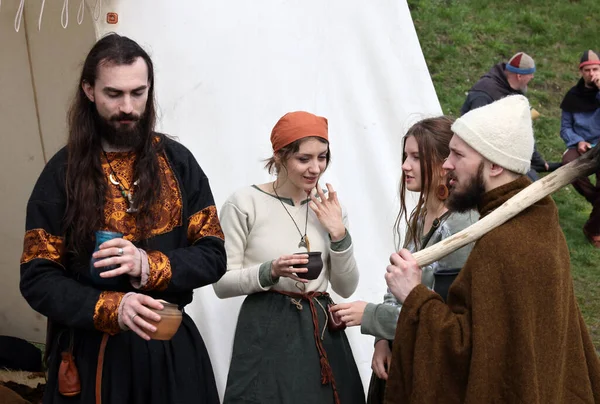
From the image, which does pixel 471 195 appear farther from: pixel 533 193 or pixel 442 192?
pixel 442 192

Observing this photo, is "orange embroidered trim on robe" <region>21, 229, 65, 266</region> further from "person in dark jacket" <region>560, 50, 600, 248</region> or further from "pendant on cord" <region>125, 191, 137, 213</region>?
"person in dark jacket" <region>560, 50, 600, 248</region>

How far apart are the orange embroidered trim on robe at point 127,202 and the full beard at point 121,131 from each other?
0.13ft

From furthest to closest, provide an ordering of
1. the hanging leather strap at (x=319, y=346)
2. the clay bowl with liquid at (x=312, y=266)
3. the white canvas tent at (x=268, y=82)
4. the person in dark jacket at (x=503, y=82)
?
the person in dark jacket at (x=503, y=82), the white canvas tent at (x=268, y=82), the hanging leather strap at (x=319, y=346), the clay bowl with liquid at (x=312, y=266)

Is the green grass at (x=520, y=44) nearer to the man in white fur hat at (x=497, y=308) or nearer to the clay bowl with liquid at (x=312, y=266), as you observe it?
the clay bowl with liquid at (x=312, y=266)

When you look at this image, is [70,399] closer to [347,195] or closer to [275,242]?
[275,242]

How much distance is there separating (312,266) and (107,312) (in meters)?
0.74

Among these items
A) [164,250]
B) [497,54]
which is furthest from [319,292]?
[497,54]

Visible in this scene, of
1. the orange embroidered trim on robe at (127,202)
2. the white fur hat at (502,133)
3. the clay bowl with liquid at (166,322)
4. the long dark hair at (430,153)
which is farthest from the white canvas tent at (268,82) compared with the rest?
the white fur hat at (502,133)

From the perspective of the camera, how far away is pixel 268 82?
12.5 ft

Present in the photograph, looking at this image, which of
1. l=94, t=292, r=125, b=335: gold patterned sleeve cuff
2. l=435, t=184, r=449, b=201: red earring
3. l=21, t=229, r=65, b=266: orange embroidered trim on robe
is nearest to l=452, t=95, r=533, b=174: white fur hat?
l=435, t=184, r=449, b=201: red earring

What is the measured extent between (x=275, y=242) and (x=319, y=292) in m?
0.24

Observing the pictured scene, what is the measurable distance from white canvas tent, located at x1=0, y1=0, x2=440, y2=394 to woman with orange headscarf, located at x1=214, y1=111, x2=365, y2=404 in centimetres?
49

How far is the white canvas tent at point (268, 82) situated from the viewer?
3660 mm

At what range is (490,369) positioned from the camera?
2143 millimetres
